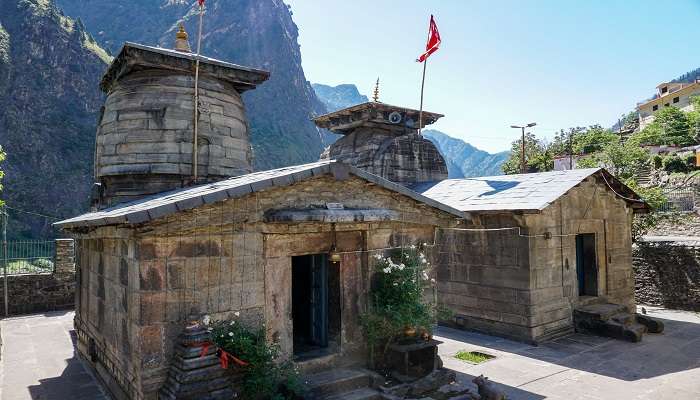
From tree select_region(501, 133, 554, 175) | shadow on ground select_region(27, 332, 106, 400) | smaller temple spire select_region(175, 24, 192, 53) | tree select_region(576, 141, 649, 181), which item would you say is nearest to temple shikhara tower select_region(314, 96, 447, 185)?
smaller temple spire select_region(175, 24, 192, 53)

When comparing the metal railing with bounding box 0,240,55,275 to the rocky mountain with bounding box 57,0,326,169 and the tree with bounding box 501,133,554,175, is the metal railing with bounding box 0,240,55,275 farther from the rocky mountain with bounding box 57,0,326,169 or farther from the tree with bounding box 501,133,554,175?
the rocky mountain with bounding box 57,0,326,169

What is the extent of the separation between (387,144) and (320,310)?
39.5 feet

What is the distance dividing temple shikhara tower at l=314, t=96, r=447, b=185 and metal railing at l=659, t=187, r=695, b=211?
1383cm

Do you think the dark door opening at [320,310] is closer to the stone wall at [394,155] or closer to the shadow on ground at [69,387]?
the shadow on ground at [69,387]

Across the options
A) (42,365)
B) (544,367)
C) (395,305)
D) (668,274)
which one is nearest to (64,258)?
(42,365)

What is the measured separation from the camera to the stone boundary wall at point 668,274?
1561 centimetres

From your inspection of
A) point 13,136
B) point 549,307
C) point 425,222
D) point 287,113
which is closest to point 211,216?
point 425,222

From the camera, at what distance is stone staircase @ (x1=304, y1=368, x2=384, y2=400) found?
740cm

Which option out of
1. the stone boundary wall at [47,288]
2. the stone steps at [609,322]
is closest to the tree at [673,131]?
the stone steps at [609,322]

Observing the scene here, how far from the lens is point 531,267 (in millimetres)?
11375

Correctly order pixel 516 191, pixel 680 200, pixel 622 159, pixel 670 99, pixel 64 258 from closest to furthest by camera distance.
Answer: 1. pixel 516 191
2. pixel 64 258
3. pixel 680 200
4. pixel 622 159
5. pixel 670 99

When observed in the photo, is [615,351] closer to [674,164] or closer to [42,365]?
[42,365]

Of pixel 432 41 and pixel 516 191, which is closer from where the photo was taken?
pixel 516 191

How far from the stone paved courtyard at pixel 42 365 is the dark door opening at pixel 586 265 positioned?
43.0 feet
